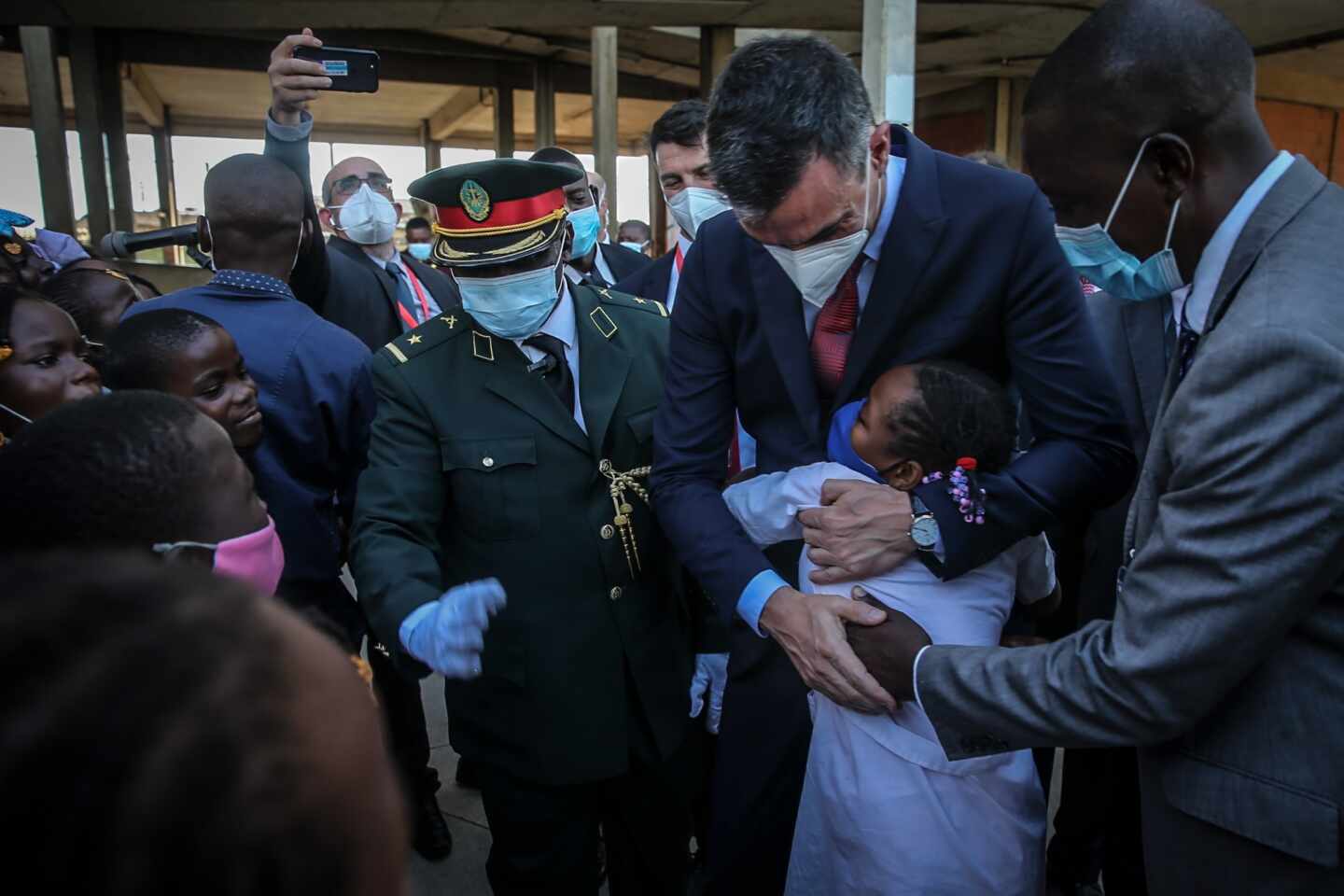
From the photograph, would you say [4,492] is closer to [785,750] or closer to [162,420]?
[162,420]

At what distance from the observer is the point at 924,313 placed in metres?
1.79

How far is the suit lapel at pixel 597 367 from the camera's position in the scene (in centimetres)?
205

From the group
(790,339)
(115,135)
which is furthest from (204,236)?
(115,135)

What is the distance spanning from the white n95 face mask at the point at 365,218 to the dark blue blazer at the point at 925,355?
3.12m

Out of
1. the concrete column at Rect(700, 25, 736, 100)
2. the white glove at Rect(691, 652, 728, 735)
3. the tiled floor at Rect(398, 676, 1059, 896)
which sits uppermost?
the concrete column at Rect(700, 25, 736, 100)

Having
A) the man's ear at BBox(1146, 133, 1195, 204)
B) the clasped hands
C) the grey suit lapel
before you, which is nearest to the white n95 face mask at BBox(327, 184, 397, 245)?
the clasped hands

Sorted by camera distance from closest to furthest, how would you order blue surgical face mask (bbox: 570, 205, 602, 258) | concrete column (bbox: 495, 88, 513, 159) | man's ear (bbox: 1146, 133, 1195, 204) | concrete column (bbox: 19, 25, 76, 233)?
man's ear (bbox: 1146, 133, 1195, 204), blue surgical face mask (bbox: 570, 205, 602, 258), concrete column (bbox: 19, 25, 76, 233), concrete column (bbox: 495, 88, 513, 159)

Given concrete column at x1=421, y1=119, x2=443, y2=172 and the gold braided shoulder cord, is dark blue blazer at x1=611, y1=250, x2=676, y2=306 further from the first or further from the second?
concrete column at x1=421, y1=119, x2=443, y2=172

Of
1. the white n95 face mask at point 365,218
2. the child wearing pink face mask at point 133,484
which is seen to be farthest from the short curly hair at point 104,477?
the white n95 face mask at point 365,218

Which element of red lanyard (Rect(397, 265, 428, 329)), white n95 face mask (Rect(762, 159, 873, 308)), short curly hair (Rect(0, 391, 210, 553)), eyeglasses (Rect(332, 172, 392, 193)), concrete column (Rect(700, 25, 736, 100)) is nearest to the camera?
short curly hair (Rect(0, 391, 210, 553))

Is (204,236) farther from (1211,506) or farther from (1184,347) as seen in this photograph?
(1211,506)

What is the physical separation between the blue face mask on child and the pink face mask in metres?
1.03

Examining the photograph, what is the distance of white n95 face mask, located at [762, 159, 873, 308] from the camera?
175cm

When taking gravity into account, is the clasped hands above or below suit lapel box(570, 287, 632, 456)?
below
